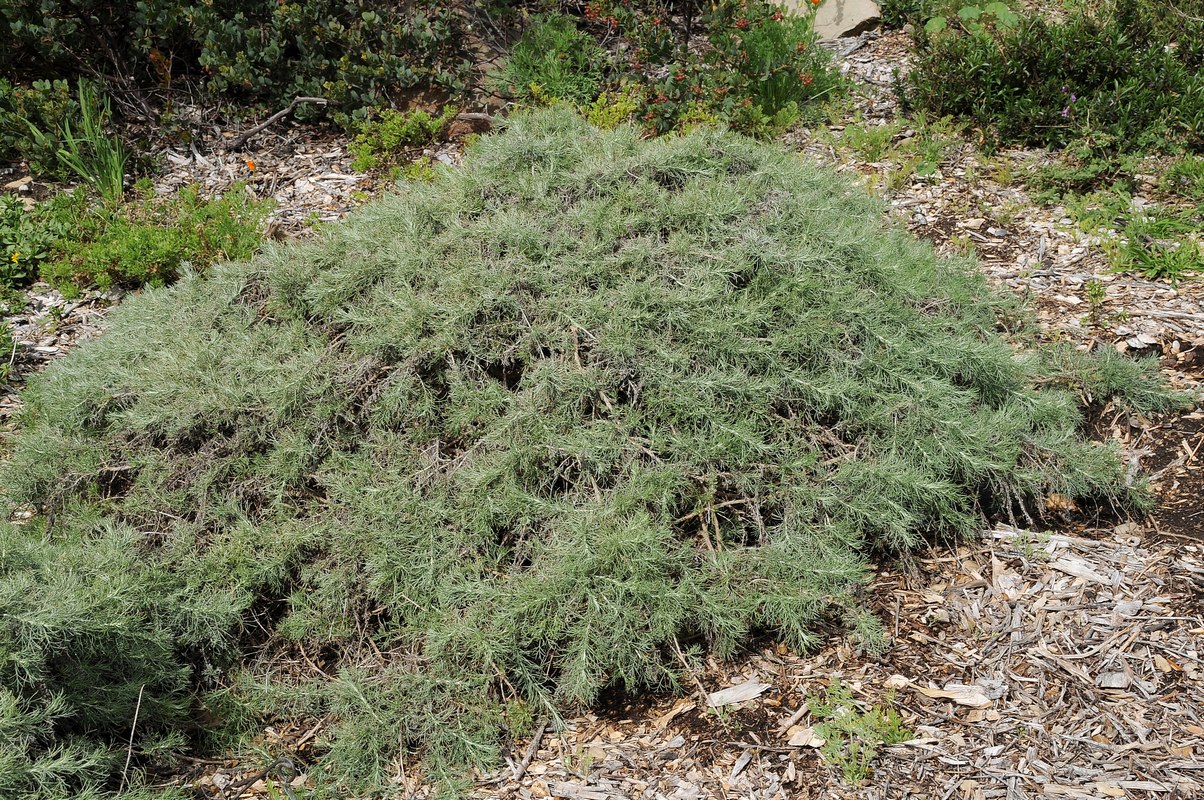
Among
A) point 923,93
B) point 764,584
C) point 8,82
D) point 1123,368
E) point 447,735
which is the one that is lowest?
point 447,735

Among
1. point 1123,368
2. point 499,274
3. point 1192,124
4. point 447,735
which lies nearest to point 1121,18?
point 1192,124

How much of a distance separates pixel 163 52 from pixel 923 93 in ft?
16.9

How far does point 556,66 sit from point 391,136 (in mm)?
1226

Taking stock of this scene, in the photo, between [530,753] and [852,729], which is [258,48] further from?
[852,729]

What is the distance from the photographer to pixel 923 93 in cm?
598

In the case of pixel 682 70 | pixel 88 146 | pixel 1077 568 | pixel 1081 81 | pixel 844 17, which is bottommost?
pixel 1077 568

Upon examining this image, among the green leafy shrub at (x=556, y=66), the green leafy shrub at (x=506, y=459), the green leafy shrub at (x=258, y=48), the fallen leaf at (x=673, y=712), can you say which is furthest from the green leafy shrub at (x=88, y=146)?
the fallen leaf at (x=673, y=712)

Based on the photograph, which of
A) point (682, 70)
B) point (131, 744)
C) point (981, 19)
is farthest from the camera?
point (981, 19)

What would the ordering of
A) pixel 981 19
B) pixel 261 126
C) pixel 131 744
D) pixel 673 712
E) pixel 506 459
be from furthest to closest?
pixel 981 19, pixel 261 126, pixel 506 459, pixel 673 712, pixel 131 744

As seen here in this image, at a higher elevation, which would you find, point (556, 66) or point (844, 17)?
point (844, 17)

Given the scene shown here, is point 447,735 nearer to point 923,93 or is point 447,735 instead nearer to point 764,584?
point 764,584

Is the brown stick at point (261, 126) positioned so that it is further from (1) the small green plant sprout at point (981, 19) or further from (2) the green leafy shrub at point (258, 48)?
(1) the small green plant sprout at point (981, 19)

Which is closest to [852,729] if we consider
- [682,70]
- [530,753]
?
[530,753]

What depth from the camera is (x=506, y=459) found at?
9.84ft
